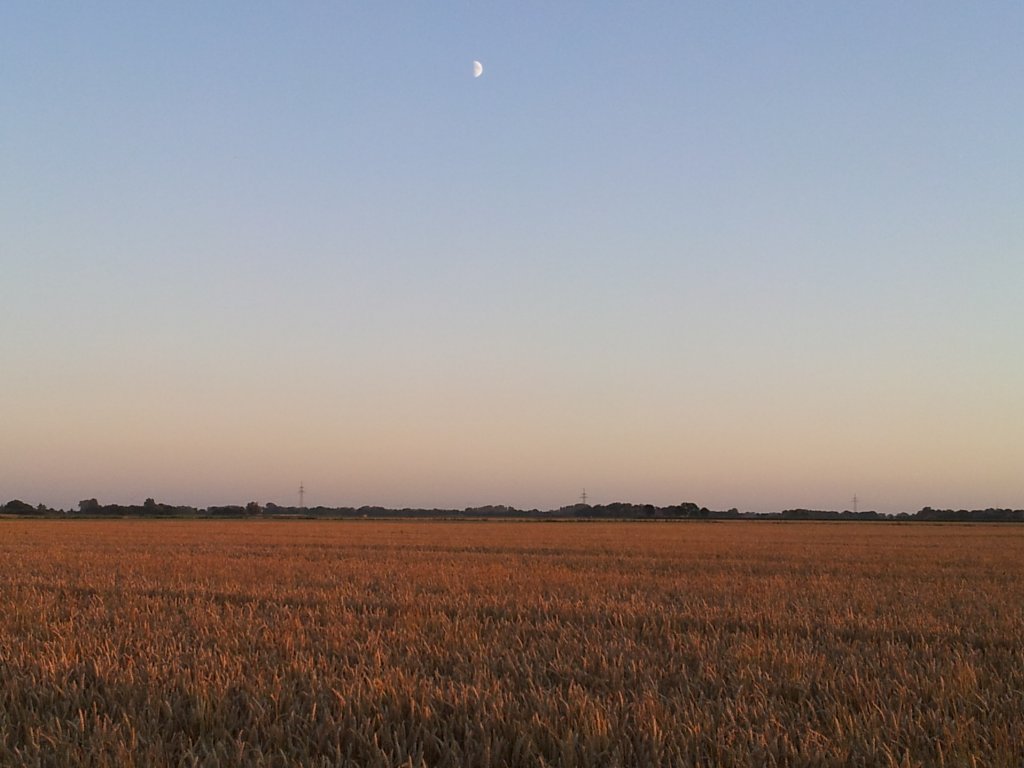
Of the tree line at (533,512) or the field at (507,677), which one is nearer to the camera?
the field at (507,677)

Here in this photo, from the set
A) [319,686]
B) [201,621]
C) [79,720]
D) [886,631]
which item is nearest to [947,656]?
[886,631]

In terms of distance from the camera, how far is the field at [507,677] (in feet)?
13.8

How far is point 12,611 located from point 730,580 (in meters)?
11.8

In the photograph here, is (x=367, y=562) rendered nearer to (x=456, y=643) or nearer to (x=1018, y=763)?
(x=456, y=643)

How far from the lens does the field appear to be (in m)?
4.20

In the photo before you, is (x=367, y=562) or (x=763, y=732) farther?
(x=367, y=562)

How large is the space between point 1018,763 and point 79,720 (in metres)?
5.33

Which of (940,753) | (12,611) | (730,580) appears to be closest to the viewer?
(940,753)

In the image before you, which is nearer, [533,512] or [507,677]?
[507,677]

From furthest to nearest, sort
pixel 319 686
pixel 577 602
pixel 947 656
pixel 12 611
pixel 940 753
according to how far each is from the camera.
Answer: pixel 577 602 < pixel 12 611 < pixel 947 656 < pixel 319 686 < pixel 940 753

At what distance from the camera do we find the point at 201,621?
867cm

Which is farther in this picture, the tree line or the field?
the tree line

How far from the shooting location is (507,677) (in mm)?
5695

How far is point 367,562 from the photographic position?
19.4 m
